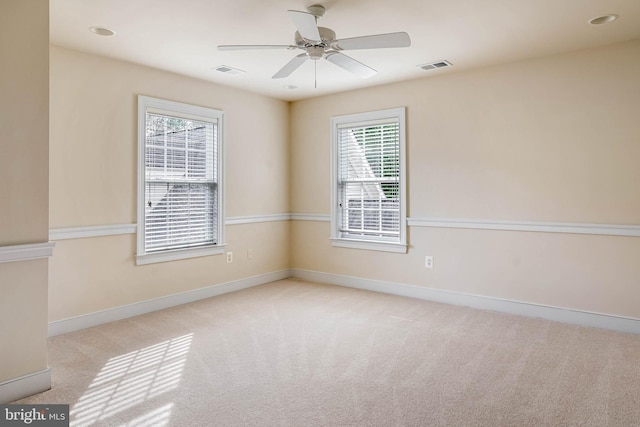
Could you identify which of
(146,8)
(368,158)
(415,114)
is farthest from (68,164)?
(415,114)

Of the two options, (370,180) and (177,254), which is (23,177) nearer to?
(177,254)

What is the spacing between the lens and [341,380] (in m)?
2.63

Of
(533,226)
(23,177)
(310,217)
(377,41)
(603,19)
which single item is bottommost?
(533,226)

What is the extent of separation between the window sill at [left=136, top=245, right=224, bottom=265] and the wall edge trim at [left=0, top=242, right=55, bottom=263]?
5.26 ft

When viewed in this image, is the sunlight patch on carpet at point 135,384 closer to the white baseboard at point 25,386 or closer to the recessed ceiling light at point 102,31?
the white baseboard at point 25,386

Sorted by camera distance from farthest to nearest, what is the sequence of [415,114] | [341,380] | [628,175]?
[415,114]
[628,175]
[341,380]

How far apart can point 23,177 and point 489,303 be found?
4.19 m

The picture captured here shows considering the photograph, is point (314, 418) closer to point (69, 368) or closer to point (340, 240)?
point (69, 368)

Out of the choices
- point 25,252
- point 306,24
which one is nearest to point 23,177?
point 25,252

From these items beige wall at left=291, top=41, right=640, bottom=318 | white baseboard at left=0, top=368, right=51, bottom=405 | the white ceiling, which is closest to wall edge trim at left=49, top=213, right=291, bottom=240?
white baseboard at left=0, top=368, right=51, bottom=405

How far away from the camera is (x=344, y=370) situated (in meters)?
2.78

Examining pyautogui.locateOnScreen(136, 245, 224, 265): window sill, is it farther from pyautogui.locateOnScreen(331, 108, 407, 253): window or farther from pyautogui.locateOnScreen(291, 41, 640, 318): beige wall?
pyautogui.locateOnScreen(291, 41, 640, 318): beige wall

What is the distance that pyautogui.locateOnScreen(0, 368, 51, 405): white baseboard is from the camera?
2325 millimetres

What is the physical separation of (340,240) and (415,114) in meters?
1.88
